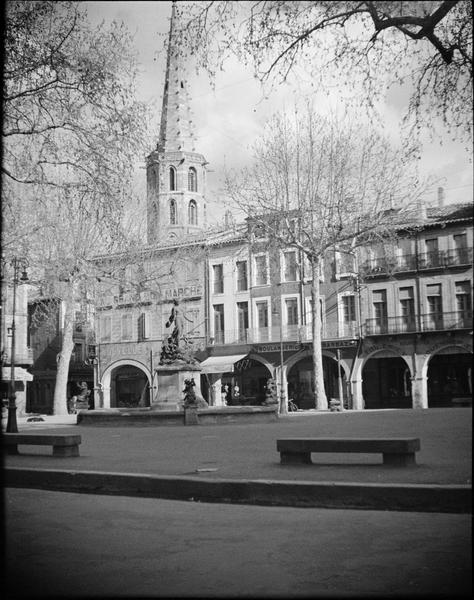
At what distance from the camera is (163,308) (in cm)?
2520

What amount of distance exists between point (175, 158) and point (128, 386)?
19329 mm

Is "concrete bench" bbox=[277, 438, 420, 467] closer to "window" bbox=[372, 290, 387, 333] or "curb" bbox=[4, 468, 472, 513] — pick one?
"curb" bbox=[4, 468, 472, 513]

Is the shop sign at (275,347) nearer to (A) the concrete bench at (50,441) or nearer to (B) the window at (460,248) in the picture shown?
(A) the concrete bench at (50,441)

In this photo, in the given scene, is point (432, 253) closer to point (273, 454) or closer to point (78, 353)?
point (273, 454)

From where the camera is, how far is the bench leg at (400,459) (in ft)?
21.9

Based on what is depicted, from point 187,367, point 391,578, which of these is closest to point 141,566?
point 391,578

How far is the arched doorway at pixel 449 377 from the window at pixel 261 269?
9350 mm

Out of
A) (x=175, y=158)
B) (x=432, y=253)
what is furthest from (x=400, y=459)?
(x=175, y=158)

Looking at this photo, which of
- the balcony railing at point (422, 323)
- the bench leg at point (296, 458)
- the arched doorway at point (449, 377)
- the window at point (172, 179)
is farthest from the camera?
the window at point (172, 179)

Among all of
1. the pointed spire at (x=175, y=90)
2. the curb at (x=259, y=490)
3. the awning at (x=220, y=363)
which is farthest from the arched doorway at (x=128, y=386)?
the pointed spire at (x=175, y=90)

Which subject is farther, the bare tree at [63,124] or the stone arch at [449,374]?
the bare tree at [63,124]

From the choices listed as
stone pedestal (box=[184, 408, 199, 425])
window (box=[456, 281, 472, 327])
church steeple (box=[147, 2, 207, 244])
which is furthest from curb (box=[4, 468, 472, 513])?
stone pedestal (box=[184, 408, 199, 425])

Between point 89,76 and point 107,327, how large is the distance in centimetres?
2154

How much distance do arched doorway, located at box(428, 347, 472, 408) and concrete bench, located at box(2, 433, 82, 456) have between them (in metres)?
5.82
